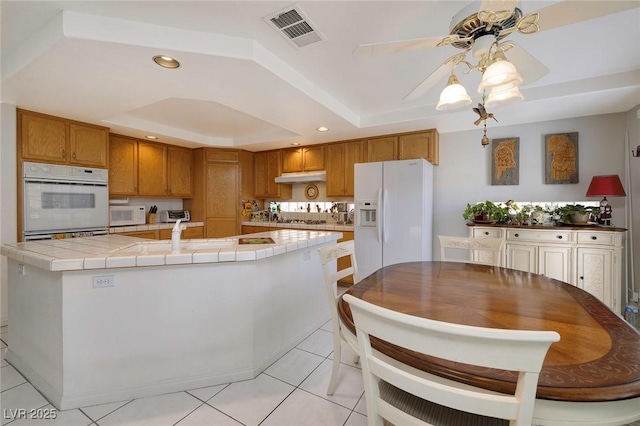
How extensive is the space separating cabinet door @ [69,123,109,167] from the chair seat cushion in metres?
4.16

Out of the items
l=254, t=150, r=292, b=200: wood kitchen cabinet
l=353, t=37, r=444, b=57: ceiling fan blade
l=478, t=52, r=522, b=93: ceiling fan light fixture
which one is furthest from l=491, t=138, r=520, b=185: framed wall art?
l=254, t=150, r=292, b=200: wood kitchen cabinet

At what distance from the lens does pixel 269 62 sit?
2111 mm

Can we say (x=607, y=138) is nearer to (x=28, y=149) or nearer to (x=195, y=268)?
(x=195, y=268)

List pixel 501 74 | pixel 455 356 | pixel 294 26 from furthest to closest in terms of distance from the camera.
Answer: pixel 294 26 < pixel 501 74 < pixel 455 356

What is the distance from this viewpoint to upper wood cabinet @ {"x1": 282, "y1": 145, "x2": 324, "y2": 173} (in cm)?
466

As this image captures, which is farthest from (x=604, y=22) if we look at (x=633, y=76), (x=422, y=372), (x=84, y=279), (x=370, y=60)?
(x=84, y=279)

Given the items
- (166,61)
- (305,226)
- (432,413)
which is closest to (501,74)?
(432,413)

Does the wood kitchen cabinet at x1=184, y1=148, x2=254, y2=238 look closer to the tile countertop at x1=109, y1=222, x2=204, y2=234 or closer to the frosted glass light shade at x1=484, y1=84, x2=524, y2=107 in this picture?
the tile countertop at x1=109, y1=222, x2=204, y2=234

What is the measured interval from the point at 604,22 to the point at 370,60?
155cm

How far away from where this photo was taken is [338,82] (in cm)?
267

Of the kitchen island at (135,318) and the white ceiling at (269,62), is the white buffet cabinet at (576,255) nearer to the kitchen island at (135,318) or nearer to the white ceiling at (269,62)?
the white ceiling at (269,62)

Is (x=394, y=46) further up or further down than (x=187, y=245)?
further up

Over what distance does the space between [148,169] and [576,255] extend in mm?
5757

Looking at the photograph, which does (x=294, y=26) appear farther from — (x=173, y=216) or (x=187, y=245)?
(x=173, y=216)
